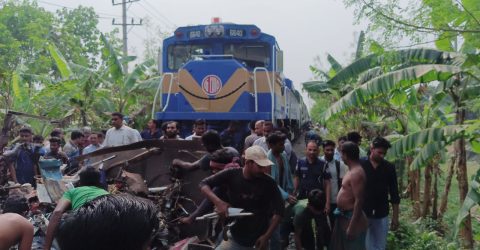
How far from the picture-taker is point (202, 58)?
11.9 meters

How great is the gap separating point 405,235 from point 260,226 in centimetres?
353

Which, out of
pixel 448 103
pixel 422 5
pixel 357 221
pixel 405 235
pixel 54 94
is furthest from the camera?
pixel 54 94

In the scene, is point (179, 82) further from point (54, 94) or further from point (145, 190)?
point (145, 190)

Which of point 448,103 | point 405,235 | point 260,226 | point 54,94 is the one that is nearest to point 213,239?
point 260,226

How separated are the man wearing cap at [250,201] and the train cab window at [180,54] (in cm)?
766

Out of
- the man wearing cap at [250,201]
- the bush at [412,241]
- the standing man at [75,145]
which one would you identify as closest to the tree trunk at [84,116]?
the standing man at [75,145]

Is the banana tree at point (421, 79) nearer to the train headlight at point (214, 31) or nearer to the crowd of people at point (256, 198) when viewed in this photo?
the crowd of people at point (256, 198)

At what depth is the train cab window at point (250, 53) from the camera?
11.7 meters

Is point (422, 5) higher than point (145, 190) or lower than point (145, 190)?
higher

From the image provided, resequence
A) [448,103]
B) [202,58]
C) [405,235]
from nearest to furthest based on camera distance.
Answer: [405,235], [448,103], [202,58]

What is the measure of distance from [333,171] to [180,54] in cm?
637

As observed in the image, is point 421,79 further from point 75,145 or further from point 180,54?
point 180,54

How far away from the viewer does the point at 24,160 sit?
8.54m

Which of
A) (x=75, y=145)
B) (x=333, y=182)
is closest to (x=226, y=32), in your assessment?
(x=75, y=145)
